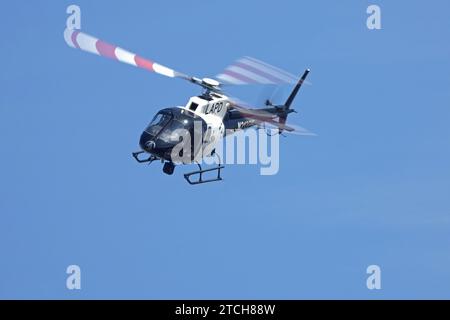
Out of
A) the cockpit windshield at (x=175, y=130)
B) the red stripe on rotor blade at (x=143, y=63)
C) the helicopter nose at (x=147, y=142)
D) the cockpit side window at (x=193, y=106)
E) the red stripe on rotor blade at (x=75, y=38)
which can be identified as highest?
the red stripe on rotor blade at (x=75, y=38)

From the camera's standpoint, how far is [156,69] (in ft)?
106

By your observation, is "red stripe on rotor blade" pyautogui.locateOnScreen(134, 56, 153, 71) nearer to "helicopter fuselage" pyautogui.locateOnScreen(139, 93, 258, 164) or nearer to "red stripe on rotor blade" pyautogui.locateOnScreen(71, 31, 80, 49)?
"helicopter fuselage" pyautogui.locateOnScreen(139, 93, 258, 164)

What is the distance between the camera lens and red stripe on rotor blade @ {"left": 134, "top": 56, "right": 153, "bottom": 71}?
105 feet

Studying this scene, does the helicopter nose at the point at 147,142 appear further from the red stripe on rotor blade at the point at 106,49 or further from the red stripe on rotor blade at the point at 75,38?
the red stripe on rotor blade at the point at 75,38

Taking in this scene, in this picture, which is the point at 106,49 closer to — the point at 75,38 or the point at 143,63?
the point at 75,38

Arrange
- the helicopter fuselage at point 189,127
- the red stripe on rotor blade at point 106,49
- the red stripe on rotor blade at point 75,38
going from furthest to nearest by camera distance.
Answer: the helicopter fuselage at point 189,127, the red stripe on rotor blade at point 106,49, the red stripe on rotor blade at point 75,38

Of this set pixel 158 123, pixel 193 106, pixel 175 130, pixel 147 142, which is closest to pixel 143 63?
pixel 158 123

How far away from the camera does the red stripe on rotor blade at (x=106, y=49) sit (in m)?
31.3

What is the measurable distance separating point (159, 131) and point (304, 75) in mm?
6300

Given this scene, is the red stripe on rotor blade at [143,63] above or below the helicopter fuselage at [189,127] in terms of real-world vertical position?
above

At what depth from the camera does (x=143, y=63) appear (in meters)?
32.2

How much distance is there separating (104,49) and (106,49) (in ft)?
0.18

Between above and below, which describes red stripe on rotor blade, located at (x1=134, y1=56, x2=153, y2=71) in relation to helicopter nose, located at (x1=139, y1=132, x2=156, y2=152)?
above
